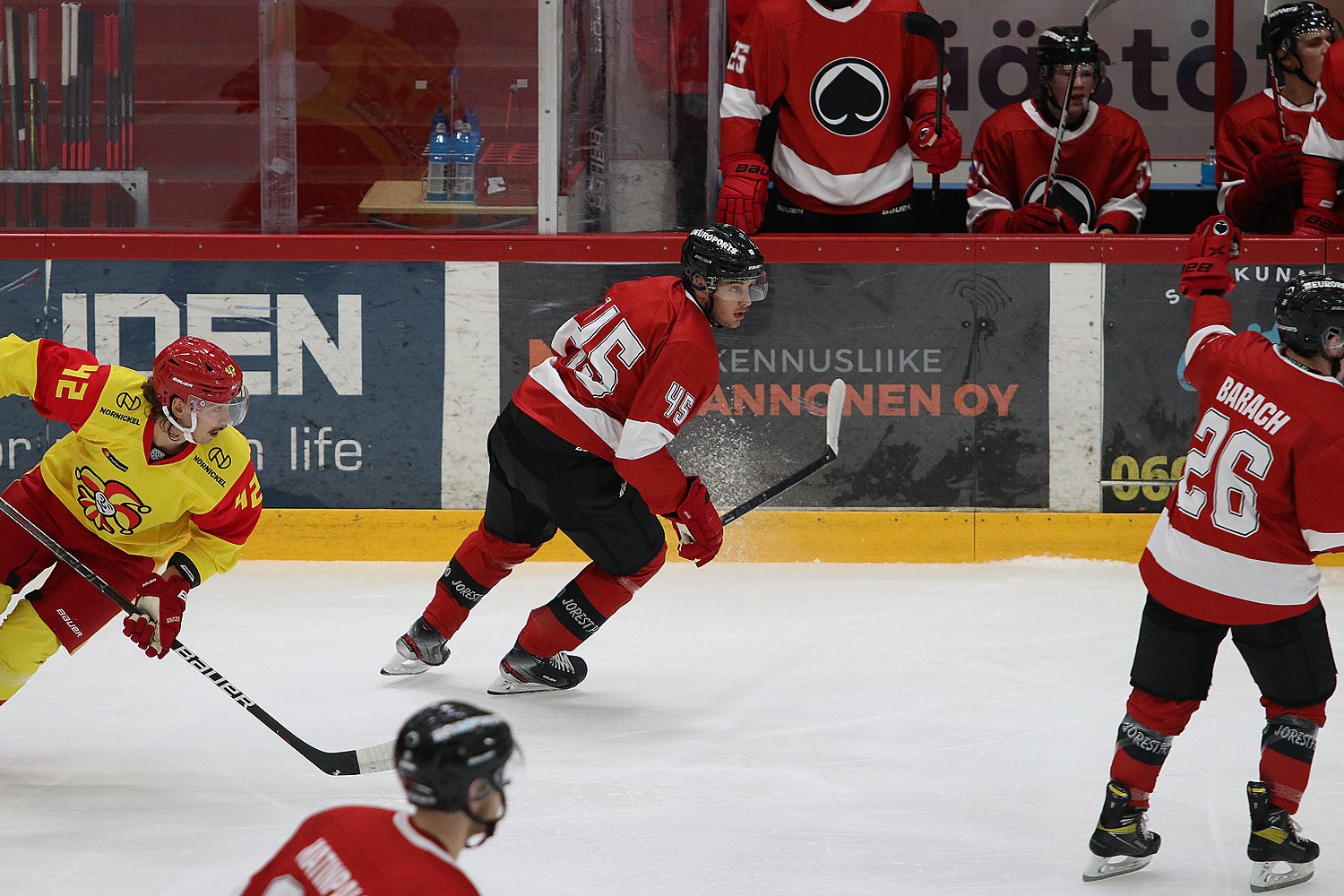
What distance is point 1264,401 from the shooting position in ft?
8.31

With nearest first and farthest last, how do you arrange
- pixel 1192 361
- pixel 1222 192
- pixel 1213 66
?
pixel 1192 361 → pixel 1222 192 → pixel 1213 66

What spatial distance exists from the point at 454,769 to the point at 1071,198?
4.63m

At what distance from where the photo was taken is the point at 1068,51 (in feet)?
17.9

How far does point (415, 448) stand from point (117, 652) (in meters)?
1.34

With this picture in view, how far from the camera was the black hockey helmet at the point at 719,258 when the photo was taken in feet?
11.6

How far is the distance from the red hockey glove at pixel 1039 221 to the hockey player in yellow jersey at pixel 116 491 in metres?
3.06

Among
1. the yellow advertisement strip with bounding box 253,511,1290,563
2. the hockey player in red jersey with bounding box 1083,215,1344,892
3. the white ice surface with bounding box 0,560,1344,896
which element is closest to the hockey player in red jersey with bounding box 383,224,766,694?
the white ice surface with bounding box 0,560,1344,896

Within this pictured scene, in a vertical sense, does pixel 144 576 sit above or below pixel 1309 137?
below

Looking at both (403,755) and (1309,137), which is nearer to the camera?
(403,755)

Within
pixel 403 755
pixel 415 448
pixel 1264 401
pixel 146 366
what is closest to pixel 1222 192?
pixel 415 448

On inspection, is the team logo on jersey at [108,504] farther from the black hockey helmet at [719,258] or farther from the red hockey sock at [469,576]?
the black hockey helmet at [719,258]

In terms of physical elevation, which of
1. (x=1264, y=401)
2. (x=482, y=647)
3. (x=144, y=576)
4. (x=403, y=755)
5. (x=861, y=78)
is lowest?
(x=482, y=647)

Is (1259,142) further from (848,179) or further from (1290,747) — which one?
(1290,747)

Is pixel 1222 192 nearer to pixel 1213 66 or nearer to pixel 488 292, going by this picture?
pixel 1213 66
